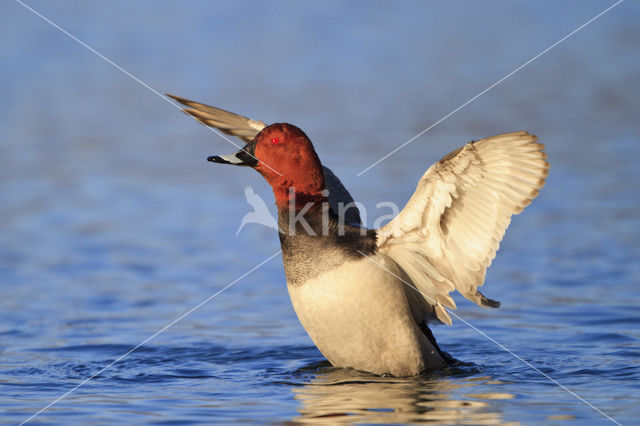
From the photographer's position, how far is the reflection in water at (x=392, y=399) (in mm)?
5914

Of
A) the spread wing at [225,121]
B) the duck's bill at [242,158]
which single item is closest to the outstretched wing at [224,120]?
the spread wing at [225,121]

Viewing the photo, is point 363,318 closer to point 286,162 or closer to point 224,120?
point 286,162

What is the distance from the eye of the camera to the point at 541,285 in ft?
32.1

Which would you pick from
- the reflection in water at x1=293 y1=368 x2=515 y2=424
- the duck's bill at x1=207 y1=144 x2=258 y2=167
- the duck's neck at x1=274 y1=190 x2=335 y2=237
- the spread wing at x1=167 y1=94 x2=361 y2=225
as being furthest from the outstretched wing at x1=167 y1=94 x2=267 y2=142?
the reflection in water at x1=293 y1=368 x2=515 y2=424

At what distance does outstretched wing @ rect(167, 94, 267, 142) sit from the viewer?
27.1 feet

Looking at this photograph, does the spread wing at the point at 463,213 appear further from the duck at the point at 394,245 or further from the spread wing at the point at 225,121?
the spread wing at the point at 225,121

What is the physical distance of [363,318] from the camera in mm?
6535

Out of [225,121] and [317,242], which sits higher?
[225,121]

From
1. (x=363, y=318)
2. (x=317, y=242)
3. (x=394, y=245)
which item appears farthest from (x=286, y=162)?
(x=363, y=318)

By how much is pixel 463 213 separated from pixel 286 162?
1258 mm

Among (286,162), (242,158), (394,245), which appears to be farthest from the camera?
(242,158)

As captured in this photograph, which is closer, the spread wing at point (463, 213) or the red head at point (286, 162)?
the spread wing at point (463, 213)

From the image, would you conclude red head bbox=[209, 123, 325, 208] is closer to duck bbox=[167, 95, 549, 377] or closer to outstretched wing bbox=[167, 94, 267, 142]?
duck bbox=[167, 95, 549, 377]

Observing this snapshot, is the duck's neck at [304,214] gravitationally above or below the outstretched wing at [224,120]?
below
